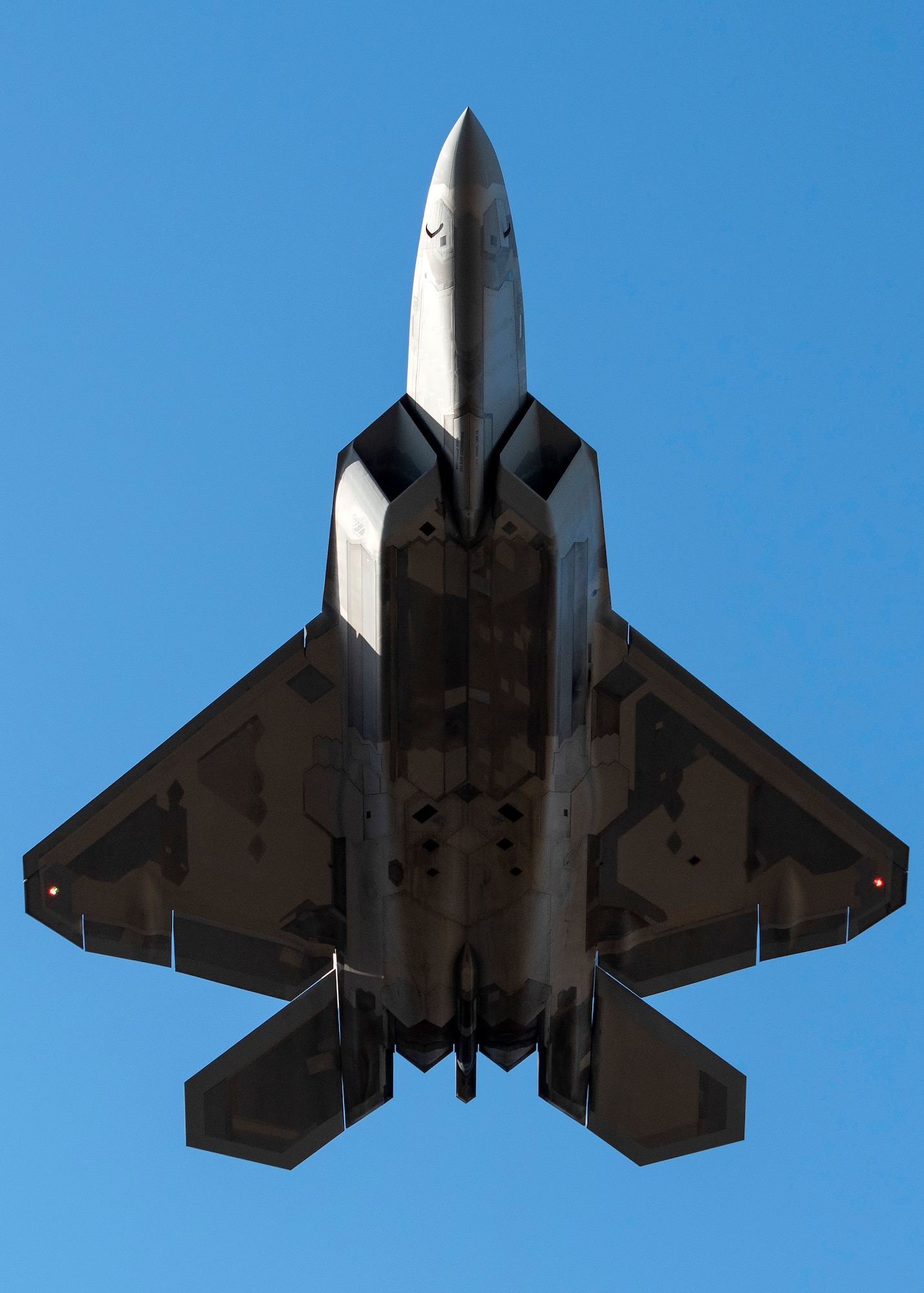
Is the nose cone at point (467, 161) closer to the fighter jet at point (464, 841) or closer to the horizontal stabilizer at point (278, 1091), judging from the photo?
the fighter jet at point (464, 841)

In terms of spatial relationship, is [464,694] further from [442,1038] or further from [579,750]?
[442,1038]

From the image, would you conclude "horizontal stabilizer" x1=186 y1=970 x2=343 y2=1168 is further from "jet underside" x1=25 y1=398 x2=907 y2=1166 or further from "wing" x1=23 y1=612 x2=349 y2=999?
"wing" x1=23 y1=612 x2=349 y2=999

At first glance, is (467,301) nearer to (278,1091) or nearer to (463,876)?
(463,876)

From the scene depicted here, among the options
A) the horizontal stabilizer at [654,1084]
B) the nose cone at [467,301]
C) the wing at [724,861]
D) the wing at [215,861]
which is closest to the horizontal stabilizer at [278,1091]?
the wing at [215,861]

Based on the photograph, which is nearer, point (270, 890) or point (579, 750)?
point (579, 750)

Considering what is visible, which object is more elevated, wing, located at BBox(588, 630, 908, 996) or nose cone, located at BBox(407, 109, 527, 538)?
nose cone, located at BBox(407, 109, 527, 538)

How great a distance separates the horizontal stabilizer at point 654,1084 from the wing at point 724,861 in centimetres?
48

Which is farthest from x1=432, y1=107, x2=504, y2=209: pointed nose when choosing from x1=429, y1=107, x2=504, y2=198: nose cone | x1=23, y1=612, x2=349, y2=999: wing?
x1=23, y1=612, x2=349, y2=999: wing

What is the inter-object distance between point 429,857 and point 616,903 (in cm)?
296

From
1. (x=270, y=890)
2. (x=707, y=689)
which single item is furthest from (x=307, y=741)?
(x=707, y=689)

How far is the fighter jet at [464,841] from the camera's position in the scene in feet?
65.5

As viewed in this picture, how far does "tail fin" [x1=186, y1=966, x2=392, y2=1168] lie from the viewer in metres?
21.8

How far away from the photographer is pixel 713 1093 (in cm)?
2212

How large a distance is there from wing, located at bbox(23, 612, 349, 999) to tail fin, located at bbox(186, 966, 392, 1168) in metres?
0.51
